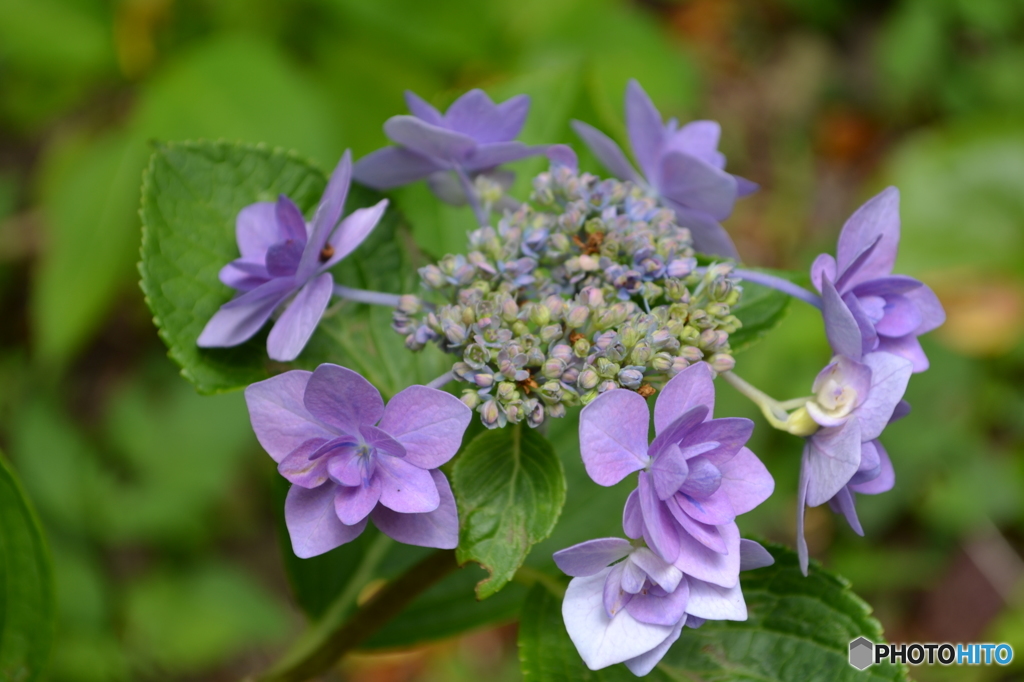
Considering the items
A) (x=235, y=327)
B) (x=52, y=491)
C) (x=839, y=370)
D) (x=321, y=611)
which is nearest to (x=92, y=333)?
(x=52, y=491)

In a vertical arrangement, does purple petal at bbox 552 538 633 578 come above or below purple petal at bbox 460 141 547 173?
below

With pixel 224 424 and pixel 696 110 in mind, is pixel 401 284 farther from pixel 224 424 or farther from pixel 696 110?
pixel 696 110

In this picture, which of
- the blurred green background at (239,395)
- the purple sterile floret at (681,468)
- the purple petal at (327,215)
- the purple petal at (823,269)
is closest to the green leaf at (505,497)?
the purple sterile floret at (681,468)

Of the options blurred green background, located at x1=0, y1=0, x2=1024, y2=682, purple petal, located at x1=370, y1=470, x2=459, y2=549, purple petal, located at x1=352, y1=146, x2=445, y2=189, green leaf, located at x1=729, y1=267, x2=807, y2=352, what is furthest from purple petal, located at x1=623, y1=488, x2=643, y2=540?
blurred green background, located at x1=0, y1=0, x2=1024, y2=682

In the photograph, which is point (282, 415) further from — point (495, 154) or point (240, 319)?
point (495, 154)

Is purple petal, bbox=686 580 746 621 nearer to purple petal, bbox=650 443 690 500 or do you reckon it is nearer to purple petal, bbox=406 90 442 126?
purple petal, bbox=650 443 690 500
